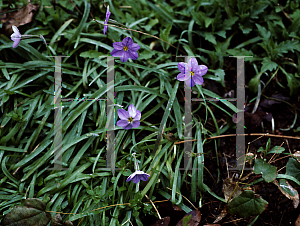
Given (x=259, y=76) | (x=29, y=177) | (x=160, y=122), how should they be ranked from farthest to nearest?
(x=259, y=76) → (x=160, y=122) → (x=29, y=177)

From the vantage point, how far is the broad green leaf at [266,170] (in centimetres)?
146

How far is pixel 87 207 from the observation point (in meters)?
1.52

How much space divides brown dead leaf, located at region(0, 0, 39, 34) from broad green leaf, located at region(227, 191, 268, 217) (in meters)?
2.34

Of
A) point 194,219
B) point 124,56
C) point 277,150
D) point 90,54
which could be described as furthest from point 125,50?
point 277,150

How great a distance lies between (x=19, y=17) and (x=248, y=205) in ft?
8.28

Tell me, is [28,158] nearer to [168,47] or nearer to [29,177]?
[29,177]

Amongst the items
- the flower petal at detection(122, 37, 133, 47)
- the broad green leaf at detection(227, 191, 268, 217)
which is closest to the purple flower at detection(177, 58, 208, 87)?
the flower petal at detection(122, 37, 133, 47)

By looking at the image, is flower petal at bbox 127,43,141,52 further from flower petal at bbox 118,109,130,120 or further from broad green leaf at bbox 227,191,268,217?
broad green leaf at bbox 227,191,268,217

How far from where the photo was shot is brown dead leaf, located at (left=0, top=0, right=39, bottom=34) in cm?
204

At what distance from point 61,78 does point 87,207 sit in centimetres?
110

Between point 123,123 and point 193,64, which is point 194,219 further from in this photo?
point 193,64

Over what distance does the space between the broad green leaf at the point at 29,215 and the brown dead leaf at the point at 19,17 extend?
156 cm

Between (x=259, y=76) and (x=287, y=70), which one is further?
(x=287, y=70)

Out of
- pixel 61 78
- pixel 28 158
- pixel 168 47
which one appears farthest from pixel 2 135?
pixel 168 47
